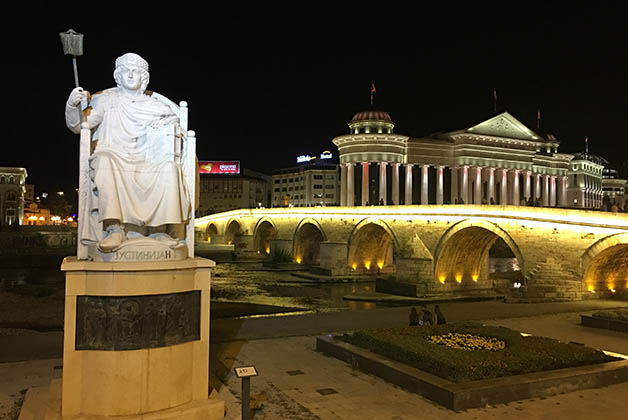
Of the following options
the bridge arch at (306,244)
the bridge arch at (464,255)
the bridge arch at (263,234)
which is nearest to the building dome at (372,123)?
the bridge arch at (263,234)

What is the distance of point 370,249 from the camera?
39219 mm

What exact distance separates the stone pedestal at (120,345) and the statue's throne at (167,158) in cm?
39

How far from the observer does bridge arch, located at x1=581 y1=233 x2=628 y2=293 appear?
21.0 m

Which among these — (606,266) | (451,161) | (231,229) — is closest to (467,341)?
(606,266)

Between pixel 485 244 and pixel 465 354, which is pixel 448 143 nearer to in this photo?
pixel 485 244

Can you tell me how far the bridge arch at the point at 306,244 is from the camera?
46000 mm

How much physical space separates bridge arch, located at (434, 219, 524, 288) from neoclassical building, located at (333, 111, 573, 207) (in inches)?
969

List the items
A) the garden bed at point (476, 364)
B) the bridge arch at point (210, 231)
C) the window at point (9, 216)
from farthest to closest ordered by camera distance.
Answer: the window at point (9, 216) < the bridge arch at point (210, 231) < the garden bed at point (476, 364)

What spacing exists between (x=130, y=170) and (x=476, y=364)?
6.51 m

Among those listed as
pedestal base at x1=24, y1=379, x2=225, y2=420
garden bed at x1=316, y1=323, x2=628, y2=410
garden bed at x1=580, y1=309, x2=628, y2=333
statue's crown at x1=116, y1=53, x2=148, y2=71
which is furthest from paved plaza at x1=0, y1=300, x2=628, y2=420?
Result: statue's crown at x1=116, y1=53, x2=148, y2=71

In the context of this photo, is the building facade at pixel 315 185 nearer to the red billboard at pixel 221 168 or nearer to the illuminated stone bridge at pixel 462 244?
the red billboard at pixel 221 168

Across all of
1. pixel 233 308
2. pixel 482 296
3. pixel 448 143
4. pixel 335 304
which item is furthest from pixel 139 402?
pixel 448 143

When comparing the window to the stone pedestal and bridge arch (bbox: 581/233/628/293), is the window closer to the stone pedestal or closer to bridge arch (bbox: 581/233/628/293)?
bridge arch (bbox: 581/233/628/293)

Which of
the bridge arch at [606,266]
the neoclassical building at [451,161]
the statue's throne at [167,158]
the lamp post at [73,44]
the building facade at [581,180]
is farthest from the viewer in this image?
the building facade at [581,180]
